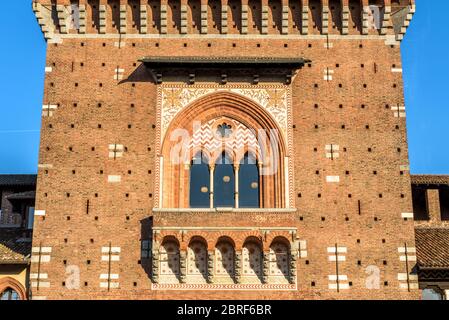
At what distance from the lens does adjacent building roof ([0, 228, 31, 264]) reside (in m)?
20.8

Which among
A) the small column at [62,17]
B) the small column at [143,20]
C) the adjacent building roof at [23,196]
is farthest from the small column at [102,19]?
the adjacent building roof at [23,196]

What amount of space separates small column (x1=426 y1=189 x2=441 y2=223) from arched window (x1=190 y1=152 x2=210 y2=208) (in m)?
7.46

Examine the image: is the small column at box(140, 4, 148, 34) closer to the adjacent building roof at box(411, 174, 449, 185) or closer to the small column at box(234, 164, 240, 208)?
the small column at box(234, 164, 240, 208)

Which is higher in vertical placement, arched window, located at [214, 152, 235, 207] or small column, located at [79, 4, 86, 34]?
small column, located at [79, 4, 86, 34]

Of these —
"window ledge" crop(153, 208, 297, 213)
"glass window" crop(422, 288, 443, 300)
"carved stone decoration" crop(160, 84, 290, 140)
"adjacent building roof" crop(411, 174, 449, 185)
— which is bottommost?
"glass window" crop(422, 288, 443, 300)

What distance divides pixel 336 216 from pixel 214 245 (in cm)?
356

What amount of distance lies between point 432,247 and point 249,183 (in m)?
5.80

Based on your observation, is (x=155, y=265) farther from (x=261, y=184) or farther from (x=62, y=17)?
(x=62, y=17)

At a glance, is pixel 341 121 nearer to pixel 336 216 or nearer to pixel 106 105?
pixel 336 216

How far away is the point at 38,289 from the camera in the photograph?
66.2ft

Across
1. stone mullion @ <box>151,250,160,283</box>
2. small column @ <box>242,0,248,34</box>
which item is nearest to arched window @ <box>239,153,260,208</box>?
stone mullion @ <box>151,250,160,283</box>

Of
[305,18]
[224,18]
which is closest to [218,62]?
[224,18]

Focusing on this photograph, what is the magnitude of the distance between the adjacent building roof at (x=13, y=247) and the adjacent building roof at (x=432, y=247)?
11175mm
